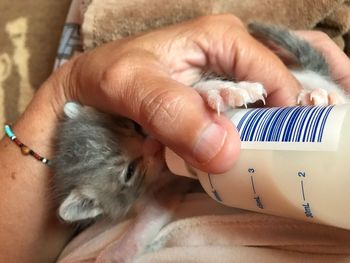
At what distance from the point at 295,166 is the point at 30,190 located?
28.6 inches

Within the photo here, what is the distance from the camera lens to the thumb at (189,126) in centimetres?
65

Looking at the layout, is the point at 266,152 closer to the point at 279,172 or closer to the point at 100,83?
the point at 279,172

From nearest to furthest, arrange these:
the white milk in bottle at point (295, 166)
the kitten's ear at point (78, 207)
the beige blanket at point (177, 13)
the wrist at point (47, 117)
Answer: the white milk in bottle at point (295, 166) → the kitten's ear at point (78, 207) → the wrist at point (47, 117) → the beige blanket at point (177, 13)

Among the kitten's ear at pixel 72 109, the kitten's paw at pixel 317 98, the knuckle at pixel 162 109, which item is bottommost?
the kitten's paw at pixel 317 98

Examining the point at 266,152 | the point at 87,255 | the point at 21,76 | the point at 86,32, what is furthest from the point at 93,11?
the point at 266,152

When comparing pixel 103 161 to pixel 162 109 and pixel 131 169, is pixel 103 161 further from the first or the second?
pixel 162 109

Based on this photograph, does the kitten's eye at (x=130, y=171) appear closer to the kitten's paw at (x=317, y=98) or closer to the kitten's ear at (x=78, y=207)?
the kitten's ear at (x=78, y=207)

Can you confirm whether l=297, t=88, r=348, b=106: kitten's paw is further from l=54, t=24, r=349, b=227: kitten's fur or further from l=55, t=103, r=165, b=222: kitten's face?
l=55, t=103, r=165, b=222: kitten's face

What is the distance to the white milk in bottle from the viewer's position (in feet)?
1.88

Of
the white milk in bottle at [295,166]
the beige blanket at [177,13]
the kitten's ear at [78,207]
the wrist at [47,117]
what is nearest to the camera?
the white milk in bottle at [295,166]

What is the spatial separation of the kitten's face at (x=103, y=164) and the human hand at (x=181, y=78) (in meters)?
0.07

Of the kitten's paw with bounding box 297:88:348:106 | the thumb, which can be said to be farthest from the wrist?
the kitten's paw with bounding box 297:88:348:106

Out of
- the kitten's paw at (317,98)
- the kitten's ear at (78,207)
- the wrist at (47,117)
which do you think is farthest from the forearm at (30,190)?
the kitten's paw at (317,98)

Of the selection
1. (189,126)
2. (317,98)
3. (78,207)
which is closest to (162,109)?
(189,126)
